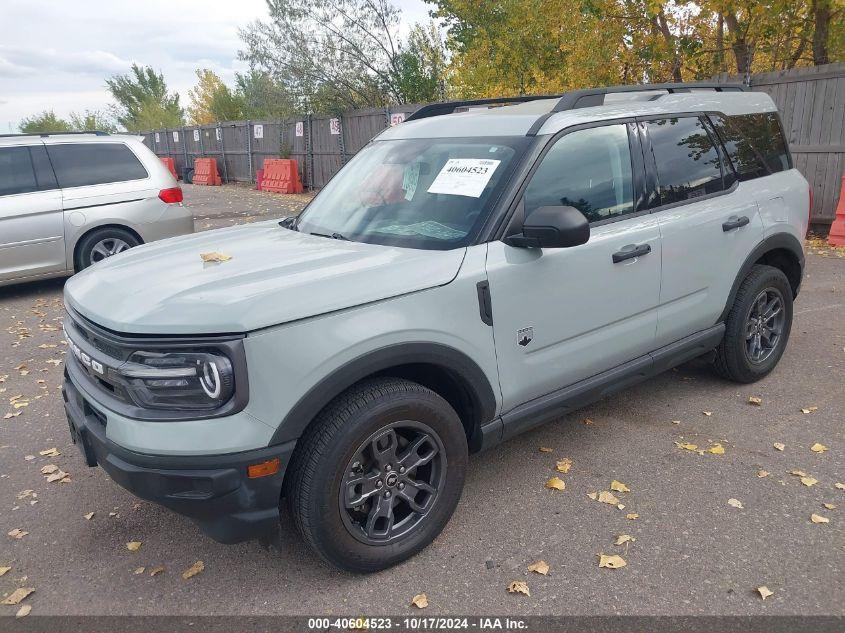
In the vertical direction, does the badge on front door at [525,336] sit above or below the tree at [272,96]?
below

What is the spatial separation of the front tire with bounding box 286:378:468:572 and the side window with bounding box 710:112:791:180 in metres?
2.72

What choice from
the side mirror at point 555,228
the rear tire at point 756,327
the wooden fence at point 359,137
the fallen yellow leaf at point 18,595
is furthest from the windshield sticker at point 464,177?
the wooden fence at point 359,137

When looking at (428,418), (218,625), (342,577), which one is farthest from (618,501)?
(218,625)

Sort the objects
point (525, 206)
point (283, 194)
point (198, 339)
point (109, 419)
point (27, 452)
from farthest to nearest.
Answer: point (283, 194) → point (27, 452) → point (525, 206) → point (109, 419) → point (198, 339)

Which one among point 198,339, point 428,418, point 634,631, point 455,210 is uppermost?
point 455,210

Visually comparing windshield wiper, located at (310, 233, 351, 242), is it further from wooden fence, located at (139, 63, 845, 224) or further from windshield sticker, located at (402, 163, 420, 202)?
wooden fence, located at (139, 63, 845, 224)

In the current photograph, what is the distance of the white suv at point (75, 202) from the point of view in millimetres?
7555

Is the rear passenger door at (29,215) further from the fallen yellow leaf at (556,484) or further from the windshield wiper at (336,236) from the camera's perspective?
the fallen yellow leaf at (556,484)

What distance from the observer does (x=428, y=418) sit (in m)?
2.79

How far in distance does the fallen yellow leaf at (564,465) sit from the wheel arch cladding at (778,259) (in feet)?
4.72

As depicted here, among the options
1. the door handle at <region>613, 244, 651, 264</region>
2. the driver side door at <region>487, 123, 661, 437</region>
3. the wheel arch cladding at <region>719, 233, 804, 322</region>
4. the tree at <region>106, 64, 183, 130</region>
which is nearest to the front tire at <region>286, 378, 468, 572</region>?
the driver side door at <region>487, 123, 661, 437</region>

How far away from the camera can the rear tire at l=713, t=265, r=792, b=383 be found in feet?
14.2

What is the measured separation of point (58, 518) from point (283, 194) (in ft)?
56.3

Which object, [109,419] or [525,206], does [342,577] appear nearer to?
[109,419]
